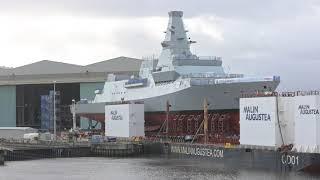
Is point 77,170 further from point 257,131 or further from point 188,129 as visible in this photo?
point 188,129

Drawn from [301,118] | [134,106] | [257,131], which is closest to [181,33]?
[134,106]

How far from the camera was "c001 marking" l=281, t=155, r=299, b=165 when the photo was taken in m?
51.1

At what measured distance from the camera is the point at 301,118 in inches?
2053

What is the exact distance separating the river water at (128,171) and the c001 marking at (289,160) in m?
1.26

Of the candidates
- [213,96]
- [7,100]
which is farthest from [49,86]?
[213,96]

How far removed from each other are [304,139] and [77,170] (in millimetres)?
20460

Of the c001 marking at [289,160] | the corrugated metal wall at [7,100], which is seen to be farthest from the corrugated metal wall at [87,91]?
the c001 marking at [289,160]

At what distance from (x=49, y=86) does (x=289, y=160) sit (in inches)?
3342

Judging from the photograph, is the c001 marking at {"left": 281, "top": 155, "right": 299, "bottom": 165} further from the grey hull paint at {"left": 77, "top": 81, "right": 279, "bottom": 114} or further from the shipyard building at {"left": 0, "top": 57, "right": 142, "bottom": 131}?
the shipyard building at {"left": 0, "top": 57, "right": 142, "bottom": 131}

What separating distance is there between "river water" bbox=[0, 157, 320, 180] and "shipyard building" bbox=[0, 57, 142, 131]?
5309 cm

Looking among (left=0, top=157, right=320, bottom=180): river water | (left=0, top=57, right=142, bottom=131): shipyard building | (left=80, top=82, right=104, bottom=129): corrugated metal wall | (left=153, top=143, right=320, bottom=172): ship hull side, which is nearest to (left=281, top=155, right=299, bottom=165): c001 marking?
(left=153, top=143, right=320, bottom=172): ship hull side

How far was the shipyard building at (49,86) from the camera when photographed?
121688 mm

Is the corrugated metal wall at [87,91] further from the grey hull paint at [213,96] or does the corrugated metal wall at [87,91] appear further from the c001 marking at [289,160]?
the c001 marking at [289,160]

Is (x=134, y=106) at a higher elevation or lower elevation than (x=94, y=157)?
higher
